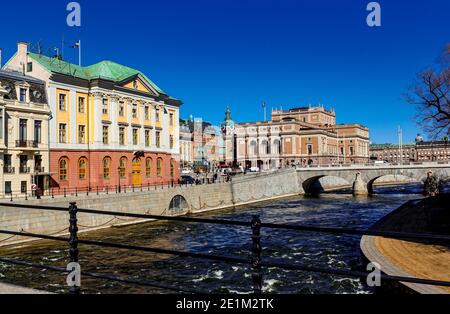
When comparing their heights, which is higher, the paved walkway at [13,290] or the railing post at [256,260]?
the railing post at [256,260]

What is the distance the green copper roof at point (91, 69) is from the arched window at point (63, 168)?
996cm

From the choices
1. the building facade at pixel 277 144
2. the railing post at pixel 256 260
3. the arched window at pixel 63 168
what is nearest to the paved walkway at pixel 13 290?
the railing post at pixel 256 260

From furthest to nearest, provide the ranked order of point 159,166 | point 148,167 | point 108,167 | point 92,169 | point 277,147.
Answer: point 277,147
point 159,166
point 148,167
point 108,167
point 92,169

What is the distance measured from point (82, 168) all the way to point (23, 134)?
8.87m

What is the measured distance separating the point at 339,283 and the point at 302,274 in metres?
2.53

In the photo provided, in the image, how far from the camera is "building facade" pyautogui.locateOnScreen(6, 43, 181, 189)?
4891 centimetres

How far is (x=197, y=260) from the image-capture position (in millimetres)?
27609

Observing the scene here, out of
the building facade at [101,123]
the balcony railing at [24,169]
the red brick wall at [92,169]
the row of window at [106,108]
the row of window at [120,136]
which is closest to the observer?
the balcony railing at [24,169]

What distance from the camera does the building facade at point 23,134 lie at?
4206 cm

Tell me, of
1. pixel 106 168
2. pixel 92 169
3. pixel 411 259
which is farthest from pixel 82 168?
pixel 411 259

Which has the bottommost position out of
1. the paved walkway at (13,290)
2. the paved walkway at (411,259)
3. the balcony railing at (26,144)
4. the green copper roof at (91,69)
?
the paved walkway at (411,259)

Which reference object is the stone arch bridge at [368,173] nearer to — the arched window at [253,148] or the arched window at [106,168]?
the arched window at [106,168]

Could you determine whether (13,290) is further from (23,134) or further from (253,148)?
(253,148)

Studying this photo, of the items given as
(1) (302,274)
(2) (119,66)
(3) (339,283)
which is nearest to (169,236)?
(1) (302,274)
